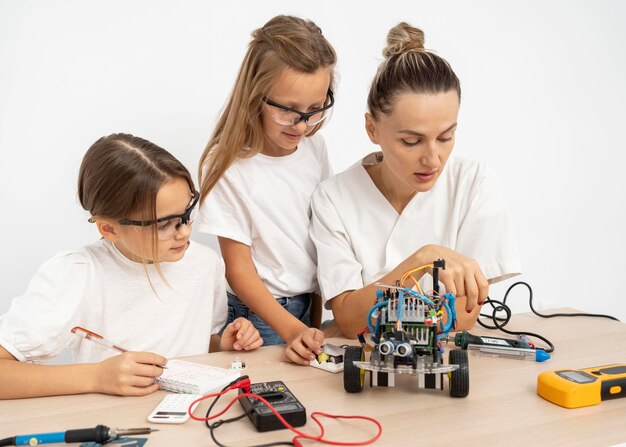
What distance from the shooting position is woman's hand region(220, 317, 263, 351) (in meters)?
1.48

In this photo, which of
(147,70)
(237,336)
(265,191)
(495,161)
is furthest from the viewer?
(495,161)

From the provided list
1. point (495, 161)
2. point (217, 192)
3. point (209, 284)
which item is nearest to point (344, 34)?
point (495, 161)

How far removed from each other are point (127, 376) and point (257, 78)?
89 centimetres

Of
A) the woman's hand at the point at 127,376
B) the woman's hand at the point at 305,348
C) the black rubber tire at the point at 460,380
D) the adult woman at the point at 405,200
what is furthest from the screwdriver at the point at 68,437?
the adult woman at the point at 405,200

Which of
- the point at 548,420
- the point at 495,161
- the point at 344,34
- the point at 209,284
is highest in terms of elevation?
the point at 344,34

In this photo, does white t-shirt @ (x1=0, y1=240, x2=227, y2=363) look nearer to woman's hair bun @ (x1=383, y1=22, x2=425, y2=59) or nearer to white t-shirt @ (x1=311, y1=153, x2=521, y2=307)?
white t-shirt @ (x1=311, y1=153, x2=521, y2=307)

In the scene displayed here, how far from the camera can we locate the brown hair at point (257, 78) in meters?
1.74

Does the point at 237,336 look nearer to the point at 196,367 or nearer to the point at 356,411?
the point at 196,367

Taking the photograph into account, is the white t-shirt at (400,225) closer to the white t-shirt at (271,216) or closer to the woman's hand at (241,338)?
the white t-shirt at (271,216)

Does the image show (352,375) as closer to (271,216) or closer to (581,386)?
(581,386)

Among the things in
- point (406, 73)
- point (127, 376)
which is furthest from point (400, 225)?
point (127, 376)

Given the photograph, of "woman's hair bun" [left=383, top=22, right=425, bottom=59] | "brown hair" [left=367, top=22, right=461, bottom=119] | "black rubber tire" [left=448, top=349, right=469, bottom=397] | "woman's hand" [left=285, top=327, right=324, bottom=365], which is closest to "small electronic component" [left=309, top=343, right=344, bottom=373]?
"woman's hand" [left=285, top=327, right=324, bottom=365]

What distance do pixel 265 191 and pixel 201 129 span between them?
64 centimetres

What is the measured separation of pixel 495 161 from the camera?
2967mm
